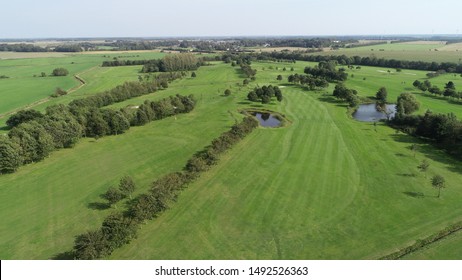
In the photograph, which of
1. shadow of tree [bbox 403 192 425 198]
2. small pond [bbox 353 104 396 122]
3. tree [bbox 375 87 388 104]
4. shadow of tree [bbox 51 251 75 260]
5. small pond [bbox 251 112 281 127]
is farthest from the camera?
tree [bbox 375 87 388 104]

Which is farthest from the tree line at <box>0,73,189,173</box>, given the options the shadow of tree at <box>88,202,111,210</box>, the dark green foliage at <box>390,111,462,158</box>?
the dark green foliage at <box>390,111,462,158</box>

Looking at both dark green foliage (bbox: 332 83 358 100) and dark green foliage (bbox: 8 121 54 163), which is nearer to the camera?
dark green foliage (bbox: 8 121 54 163)

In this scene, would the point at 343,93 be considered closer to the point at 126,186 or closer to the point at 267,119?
the point at 267,119

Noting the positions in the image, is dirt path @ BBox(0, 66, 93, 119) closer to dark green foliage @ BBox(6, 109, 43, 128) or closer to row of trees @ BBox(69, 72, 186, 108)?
dark green foliage @ BBox(6, 109, 43, 128)

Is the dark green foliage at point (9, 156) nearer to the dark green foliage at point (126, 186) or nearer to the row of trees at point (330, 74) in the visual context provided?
the dark green foliage at point (126, 186)

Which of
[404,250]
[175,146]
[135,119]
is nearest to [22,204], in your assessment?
[175,146]

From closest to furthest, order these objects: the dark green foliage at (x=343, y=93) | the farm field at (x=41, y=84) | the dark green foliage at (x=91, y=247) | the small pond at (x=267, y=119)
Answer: the dark green foliage at (x=91, y=247) → the small pond at (x=267, y=119) → the dark green foliage at (x=343, y=93) → the farm field at (x=41, y=84)

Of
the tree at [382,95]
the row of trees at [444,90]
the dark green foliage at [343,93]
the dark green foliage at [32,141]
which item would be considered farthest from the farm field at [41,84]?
the row of trees at [444,90]
